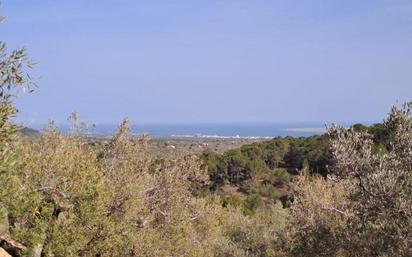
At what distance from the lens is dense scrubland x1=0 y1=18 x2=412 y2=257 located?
10984 millimetres

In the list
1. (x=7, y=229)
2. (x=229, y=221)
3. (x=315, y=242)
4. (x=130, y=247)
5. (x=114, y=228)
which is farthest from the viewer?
(x=229, y=221)

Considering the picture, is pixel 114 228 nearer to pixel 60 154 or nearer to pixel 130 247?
pixel 130 247

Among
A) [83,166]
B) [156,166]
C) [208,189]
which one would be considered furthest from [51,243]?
[208,189]

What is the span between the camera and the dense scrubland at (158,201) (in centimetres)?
1098

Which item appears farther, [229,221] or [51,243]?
[229,221]

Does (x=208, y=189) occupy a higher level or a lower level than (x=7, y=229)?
lower

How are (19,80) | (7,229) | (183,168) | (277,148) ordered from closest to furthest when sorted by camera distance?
(19,80) → (7,229) → (183,168) → (277,148)

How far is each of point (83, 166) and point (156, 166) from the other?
19.7 ft

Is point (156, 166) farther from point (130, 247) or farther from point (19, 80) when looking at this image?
point (19, 80)

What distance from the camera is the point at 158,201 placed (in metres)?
22.9

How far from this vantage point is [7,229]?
1650cm

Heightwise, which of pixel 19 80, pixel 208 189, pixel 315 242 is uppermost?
pixel 19 80

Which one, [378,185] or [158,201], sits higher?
[378,185]

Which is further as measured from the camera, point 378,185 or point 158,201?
point 158,201
